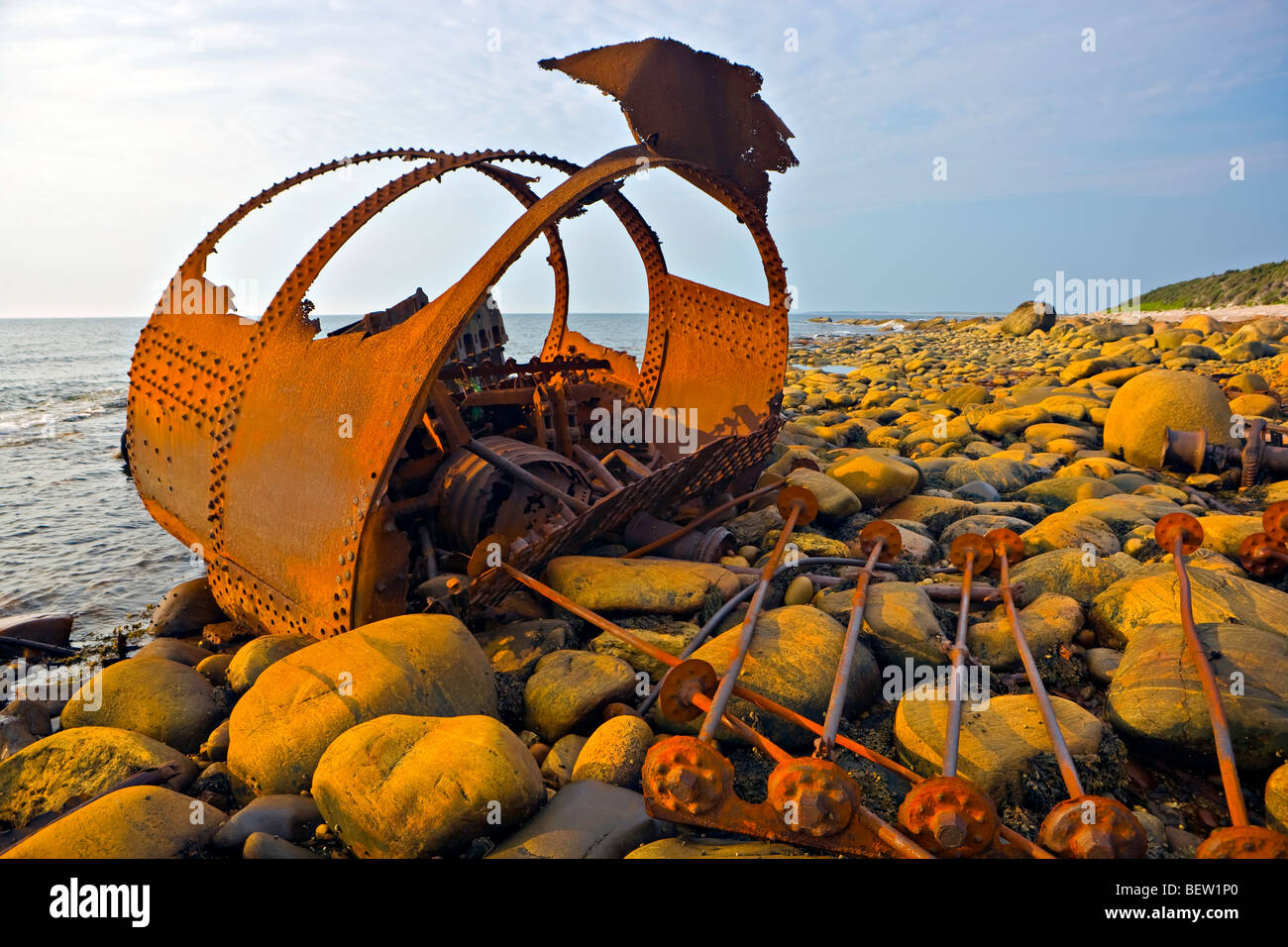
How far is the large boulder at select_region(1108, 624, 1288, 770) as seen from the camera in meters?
2.56

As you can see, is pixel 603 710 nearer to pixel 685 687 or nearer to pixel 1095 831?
pixel 685 687

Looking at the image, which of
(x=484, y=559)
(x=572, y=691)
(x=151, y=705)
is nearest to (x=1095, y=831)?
(x=572, y=691)

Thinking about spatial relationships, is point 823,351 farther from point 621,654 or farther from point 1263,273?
point 621,654

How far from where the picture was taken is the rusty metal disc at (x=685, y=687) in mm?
2314

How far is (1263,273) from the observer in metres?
35.8

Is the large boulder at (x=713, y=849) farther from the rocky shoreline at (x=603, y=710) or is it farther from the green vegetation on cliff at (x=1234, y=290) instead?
the green vegetation on cliff at (x=1234, y=290)

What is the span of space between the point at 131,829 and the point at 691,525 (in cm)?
319

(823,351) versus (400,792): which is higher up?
(823,351)

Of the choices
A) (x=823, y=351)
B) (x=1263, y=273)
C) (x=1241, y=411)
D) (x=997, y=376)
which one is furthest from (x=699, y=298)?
(x=1263, y=273)

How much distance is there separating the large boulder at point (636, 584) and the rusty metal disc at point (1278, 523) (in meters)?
3.01

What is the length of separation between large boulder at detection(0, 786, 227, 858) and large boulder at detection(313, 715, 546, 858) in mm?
428

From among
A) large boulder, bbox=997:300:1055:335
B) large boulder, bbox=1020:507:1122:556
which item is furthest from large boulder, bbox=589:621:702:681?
large boulder, bbox=997:300:1055:335

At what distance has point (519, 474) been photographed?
4129 mm
